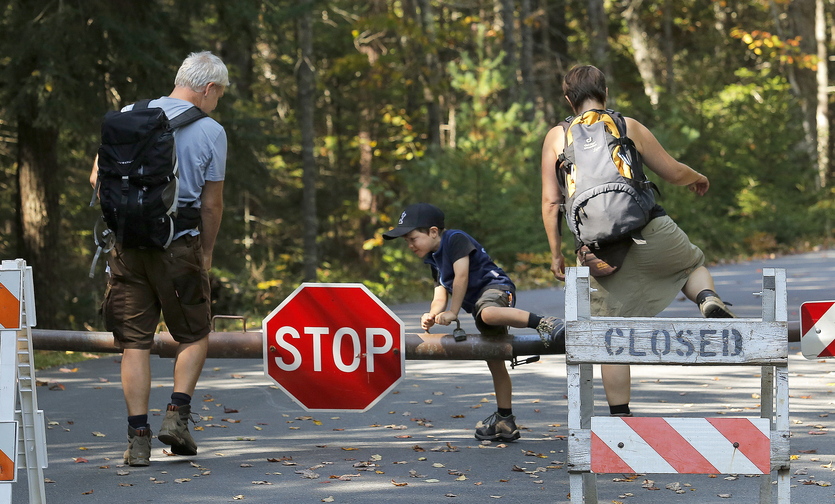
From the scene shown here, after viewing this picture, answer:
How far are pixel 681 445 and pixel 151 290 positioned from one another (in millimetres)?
3031

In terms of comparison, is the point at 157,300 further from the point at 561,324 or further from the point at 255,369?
the point at 255,369

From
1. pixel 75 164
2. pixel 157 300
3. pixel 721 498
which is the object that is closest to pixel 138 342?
pixel 157 300

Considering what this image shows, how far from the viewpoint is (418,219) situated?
597 centimetres

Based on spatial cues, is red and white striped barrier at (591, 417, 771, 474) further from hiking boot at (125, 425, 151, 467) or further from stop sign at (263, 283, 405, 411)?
hiking boot at (125, 425, 151, 467)

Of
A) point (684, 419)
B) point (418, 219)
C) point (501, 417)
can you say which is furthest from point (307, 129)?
point (684, 419)

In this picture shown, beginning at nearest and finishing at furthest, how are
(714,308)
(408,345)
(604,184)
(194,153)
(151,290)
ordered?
(714,308) < (604,184) < (194,153) < (151,290) < (408,345)

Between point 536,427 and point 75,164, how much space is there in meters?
13.3

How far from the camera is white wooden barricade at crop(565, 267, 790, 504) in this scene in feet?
13.0

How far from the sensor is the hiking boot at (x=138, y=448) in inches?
216

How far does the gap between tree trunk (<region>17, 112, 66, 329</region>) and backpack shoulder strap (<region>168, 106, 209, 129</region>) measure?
9.25 meters

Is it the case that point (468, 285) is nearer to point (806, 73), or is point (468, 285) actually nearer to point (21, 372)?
point (21, 372)

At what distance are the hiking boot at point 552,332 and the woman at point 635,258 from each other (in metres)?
0.24

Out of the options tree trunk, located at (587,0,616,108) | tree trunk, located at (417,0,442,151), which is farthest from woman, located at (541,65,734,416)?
tree trunk, located at (587,0,616,108)

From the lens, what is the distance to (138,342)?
5551 mm
